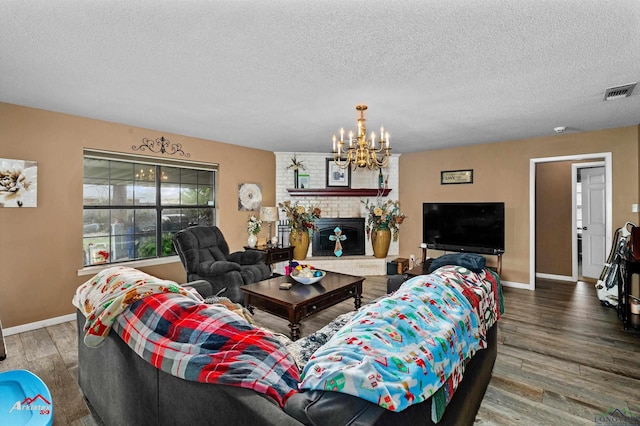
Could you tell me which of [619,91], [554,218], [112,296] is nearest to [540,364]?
[619,91]

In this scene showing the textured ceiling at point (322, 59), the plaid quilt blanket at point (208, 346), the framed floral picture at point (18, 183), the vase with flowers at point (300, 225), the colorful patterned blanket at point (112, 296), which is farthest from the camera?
the vase with flowers at point (300, 225)

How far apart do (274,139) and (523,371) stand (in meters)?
4.10

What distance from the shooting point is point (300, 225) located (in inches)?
216

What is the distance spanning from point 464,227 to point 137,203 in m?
5.09

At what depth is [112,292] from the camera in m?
1.52

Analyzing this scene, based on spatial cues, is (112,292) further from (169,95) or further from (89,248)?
(89,248)

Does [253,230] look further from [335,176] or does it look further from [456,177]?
[456,177]

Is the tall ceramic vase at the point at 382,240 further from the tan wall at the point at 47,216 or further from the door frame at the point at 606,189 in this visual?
the tan wall at the point at 47,216

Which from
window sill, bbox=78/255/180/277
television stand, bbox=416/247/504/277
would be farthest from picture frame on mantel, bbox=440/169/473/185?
window sill, bbox=78/255/180/277

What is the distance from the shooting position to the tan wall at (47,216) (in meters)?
3.07

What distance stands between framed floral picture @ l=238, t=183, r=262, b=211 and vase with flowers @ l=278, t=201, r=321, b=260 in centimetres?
50

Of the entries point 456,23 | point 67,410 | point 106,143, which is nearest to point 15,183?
point 106,143

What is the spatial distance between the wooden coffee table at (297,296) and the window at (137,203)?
2.17 m

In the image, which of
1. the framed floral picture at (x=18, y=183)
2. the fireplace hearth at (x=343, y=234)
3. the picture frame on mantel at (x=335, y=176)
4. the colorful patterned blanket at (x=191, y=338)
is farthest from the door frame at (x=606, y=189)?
the framed floral picture at (x=18, y=183)
